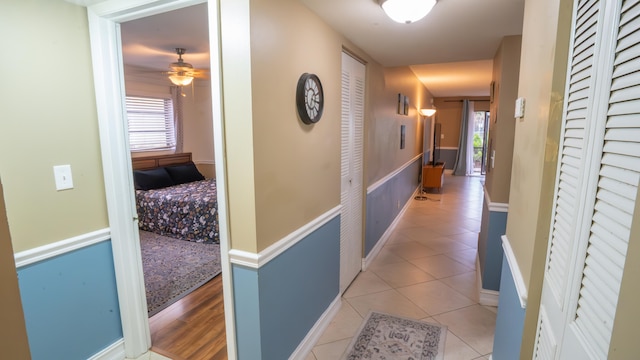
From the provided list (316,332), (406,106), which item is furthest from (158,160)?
(316,332)

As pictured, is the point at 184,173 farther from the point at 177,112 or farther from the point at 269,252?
the point at 269,252

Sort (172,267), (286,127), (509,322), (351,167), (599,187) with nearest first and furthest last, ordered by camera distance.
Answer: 1. (599,187)
2. (509,322)
3. (286,127)
4. (351,167)
5. (172,267)

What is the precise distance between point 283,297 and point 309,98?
1201mm

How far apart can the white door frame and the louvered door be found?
4.45 feet

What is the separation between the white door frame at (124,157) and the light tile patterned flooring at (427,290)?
3.80 ft

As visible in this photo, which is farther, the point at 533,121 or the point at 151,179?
the point at 151,179

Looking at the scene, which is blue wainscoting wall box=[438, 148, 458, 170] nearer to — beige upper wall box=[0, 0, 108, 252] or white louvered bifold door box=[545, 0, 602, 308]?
white louvered bifold door box=[545, 0, 602, 308]

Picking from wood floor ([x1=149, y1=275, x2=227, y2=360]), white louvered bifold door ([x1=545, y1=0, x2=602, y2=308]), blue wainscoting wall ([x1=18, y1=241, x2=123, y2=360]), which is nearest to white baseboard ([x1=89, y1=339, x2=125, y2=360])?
blue wainscoting wall ([x1=18, y1=241, x2=123, y2=360])

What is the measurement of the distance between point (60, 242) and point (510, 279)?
2.33 meters

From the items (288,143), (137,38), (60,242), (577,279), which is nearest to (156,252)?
(60,242)

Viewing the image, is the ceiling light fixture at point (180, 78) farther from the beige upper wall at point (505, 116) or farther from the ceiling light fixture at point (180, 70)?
the beige upper wall at point (505, 116)

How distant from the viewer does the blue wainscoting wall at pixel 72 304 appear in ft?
5.20

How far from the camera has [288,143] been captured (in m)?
1.75

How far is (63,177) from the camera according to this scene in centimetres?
167
